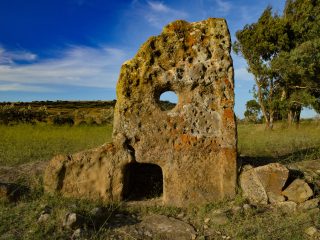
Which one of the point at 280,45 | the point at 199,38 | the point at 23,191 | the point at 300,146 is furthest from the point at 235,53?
the point at 23,191

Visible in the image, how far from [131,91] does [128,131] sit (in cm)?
64

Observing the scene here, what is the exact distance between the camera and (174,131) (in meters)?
5.76

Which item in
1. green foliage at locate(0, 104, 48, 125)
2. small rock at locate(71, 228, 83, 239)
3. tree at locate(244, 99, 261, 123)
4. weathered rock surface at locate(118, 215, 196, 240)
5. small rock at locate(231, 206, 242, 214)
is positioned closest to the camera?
small rock at locate(71, 228, 83, 239)

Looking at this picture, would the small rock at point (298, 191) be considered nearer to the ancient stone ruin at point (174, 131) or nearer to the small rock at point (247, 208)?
the small rock at point (247, 208)

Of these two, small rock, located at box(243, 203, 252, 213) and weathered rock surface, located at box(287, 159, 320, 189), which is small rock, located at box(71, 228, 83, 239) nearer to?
small rock, located at box(243, 203, 252, 213)

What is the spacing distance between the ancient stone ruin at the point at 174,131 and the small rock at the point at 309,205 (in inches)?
38.9

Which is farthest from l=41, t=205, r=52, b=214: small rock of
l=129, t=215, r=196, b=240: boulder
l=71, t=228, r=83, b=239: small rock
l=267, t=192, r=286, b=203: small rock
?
l=267, t=192, r=286, b=203: small rock

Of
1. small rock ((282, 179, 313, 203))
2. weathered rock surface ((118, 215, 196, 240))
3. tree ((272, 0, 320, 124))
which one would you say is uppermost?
tree ((272, 0, 320, 124))

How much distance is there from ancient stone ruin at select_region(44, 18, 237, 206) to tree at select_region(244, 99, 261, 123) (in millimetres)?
27290

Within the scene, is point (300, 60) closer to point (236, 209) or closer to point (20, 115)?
point (236, 209)

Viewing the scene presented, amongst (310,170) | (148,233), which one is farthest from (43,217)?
(310,170)

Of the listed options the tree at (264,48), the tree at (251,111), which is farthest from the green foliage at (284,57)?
the tree at (251,111)

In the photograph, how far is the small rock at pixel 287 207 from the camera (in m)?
5.21

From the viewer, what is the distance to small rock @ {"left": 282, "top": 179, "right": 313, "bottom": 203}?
17.6 feet
